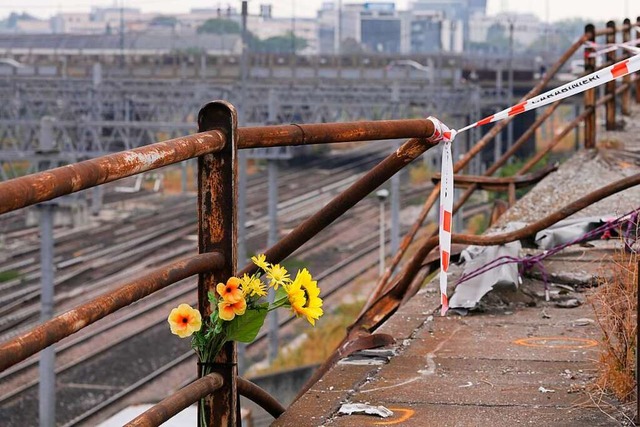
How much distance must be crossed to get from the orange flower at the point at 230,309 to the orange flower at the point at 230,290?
12mm

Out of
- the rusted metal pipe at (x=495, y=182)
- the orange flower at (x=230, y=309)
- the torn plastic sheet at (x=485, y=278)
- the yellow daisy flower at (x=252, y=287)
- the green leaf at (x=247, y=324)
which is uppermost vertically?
the yellow daisy flower at (x=252, y=287)

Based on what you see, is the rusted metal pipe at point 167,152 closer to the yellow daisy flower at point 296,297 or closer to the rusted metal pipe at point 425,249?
the yellow daisy flower at point 296,297

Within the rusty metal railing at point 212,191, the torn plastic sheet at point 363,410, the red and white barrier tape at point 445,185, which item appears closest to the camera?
the rusty metal railing at point 212,191

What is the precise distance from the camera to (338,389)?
4.32 m

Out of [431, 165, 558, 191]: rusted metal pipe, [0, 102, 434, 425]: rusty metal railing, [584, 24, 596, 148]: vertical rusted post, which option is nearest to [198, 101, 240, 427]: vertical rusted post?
[0, 102, 434, 425]: rusty metal railing

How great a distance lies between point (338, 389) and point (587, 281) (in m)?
2.38

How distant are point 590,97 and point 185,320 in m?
8.39

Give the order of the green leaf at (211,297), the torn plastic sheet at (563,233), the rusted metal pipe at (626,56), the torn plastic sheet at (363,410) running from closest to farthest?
1. the green leaf at (211,297)
2. the torn plastic sheet at (363,410)
3. the torn plastic sheet at (563,233)
4. the rusted metal pipe at (626,56)

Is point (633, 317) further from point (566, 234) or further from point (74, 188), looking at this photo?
point (566, 234)

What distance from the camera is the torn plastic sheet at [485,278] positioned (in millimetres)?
5914

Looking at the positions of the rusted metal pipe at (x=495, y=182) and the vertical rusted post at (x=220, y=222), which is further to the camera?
the rusted metal pipe at (x=495, y=182)

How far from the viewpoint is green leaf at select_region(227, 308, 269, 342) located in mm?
3252

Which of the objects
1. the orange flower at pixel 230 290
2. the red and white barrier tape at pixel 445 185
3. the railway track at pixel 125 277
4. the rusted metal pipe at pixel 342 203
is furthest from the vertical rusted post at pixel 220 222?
the railway track at pixel 125 277

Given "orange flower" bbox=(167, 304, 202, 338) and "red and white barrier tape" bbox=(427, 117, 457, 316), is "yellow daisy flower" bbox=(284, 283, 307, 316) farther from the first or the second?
"red and white barrier tape" bbox=(427, 117, 457, 316)
